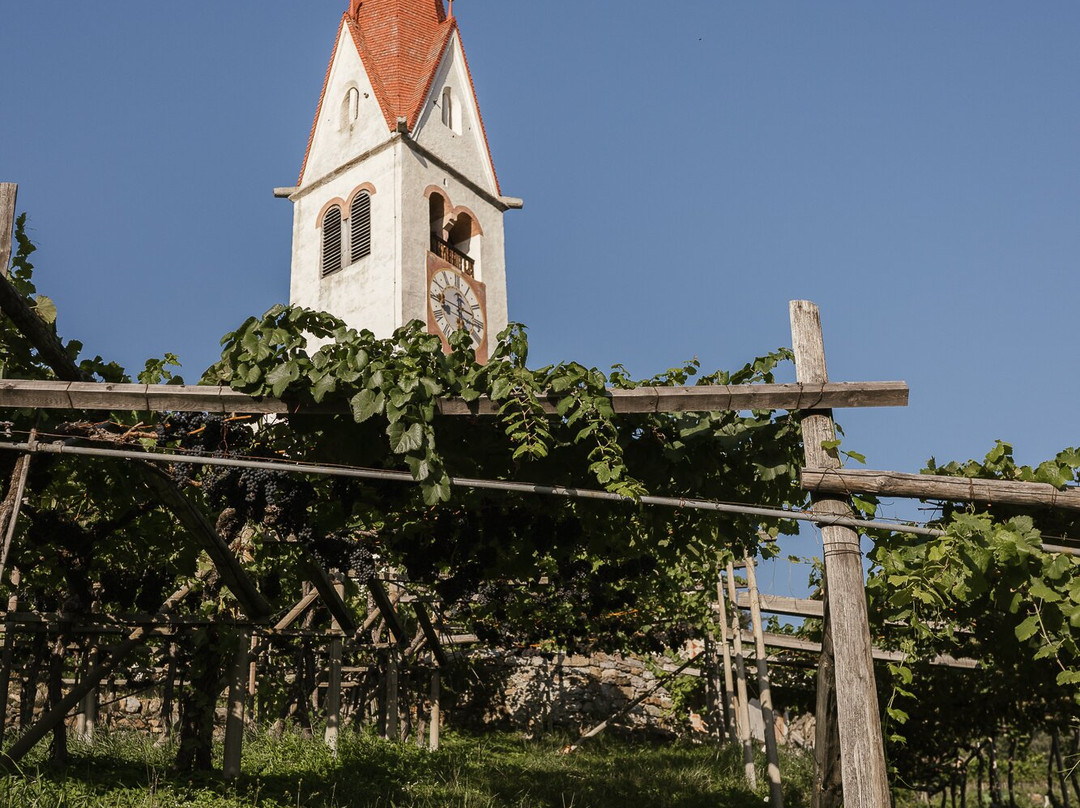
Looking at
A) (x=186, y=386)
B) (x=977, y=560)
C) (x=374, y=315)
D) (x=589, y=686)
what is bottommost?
(x=589, y=686)

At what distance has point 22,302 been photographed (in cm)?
500

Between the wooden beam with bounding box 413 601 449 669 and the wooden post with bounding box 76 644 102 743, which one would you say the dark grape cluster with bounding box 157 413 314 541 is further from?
the wooden post with bounding box 76 644 102 743

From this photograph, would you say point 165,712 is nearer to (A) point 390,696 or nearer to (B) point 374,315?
(A) point 390,696

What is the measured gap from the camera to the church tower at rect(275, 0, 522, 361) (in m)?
24.5

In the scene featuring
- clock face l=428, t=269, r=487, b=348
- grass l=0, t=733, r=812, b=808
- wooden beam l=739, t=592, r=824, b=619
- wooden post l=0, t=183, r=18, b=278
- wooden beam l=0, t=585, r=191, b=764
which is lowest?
grass l=0, t=733, r=812, b=808

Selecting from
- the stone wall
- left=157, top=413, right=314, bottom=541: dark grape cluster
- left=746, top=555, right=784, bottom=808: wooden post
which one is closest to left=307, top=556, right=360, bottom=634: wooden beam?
left=157, top=413, right=314, bottom=541: dark grape cluster

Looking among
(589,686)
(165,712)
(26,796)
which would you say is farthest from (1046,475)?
(589,686)

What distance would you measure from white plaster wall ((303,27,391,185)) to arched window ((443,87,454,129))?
2096 millimetres

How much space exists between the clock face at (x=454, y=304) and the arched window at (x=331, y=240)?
2.79m

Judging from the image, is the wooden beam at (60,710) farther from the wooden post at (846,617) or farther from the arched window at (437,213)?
the arched window at (437,213)

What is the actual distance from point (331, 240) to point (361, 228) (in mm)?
1218

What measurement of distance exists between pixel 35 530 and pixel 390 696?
664cm

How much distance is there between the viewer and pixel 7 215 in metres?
5.38

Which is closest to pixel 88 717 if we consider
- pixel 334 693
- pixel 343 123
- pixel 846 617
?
pixel 334 693
